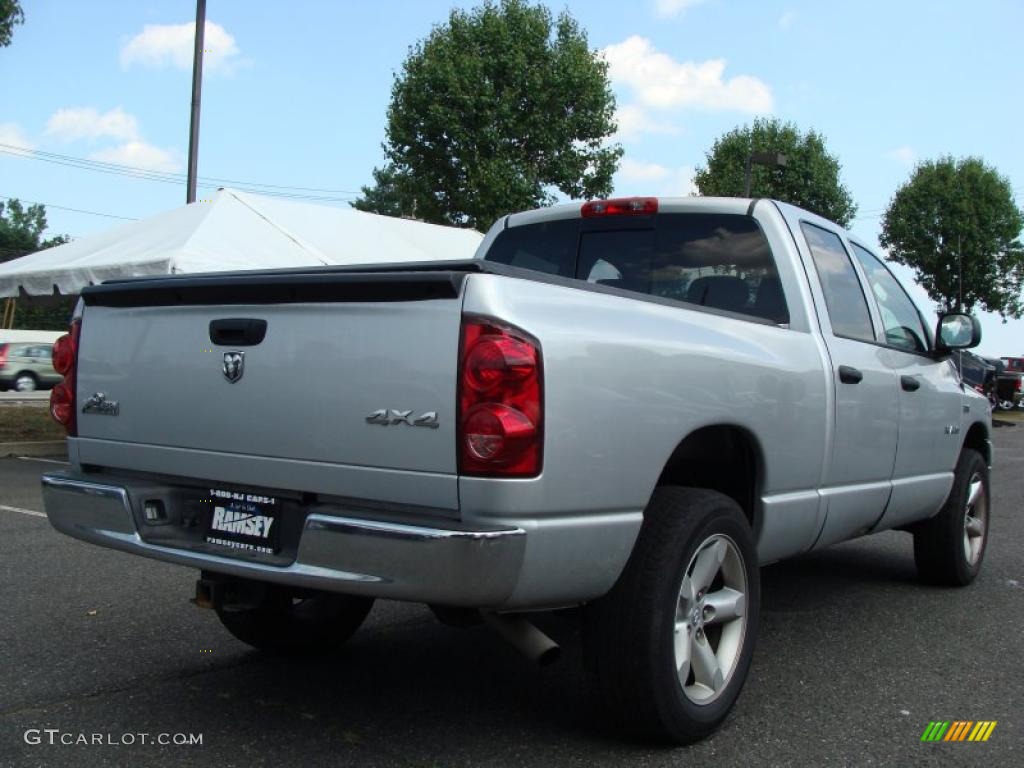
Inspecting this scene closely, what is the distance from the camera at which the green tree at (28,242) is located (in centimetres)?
7350

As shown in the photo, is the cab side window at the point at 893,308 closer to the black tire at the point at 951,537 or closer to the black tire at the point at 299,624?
the black tire at the point at 951,537

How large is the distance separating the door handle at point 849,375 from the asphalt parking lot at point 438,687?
3.75 ft

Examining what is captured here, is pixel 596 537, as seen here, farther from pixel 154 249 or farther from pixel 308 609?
pixel 154 249

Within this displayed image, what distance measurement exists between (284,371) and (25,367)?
3085 centimetres

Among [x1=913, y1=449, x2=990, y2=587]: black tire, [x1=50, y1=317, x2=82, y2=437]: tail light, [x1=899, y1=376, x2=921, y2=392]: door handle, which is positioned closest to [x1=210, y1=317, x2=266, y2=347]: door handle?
[x1=50, y1=317, x2=82, y2=437]: tail light

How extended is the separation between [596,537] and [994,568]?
4440 mm

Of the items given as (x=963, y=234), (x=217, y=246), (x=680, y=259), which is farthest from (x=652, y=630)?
(x=963, y=234)

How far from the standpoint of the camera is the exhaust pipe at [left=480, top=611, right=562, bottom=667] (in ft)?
9.25

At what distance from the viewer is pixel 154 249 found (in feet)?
35.0

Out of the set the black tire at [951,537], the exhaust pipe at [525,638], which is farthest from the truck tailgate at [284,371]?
the black tire at [951,537]

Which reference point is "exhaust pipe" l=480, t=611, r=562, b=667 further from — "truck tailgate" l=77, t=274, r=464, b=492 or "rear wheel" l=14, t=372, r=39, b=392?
"rear wheel" l=14, t=372, r=39, b=392

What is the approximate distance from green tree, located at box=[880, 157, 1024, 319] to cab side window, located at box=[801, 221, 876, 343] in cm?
4105

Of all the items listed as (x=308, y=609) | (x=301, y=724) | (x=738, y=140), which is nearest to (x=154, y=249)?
(x=308, y=609)

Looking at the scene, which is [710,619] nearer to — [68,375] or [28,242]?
[68,375]
